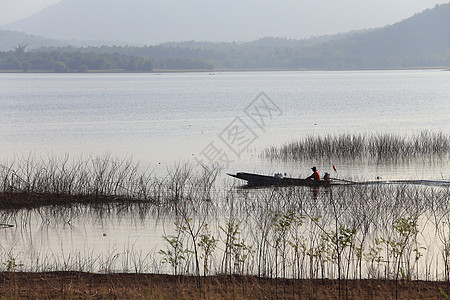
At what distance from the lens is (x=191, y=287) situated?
9883 millimetres

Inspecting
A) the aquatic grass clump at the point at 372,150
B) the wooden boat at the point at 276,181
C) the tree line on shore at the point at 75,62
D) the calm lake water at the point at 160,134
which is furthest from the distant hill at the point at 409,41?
the wooden boat at the point at 276,181

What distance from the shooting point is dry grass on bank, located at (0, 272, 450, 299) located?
9.15 meters

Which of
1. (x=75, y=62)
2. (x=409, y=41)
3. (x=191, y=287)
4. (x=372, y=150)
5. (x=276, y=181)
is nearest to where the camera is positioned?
(x=191, y=287)

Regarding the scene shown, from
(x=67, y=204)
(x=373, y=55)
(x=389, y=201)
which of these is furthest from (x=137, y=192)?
(x=373, y=55)

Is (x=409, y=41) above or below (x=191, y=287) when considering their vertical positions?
above

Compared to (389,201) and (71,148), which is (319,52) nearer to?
(71,148)

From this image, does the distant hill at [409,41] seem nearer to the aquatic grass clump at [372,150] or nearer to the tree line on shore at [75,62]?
the tree line on shore at [75,62]

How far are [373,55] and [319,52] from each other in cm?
1699

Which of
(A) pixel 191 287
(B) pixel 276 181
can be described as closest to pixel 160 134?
(B) pixel 276 181

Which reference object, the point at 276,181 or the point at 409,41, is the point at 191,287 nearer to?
the point at 276,181

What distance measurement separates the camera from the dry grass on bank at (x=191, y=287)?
9148 mm

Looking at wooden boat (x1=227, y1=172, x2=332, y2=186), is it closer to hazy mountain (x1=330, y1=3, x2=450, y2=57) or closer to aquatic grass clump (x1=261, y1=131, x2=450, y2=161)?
aquatic grass clump (x1=261, y1=131, x2=450, y2=161)

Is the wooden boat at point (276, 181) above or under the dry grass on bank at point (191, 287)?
under

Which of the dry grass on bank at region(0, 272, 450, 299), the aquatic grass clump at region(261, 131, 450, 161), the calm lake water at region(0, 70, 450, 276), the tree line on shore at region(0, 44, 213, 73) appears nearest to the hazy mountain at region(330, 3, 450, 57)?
the tree line on shore at region(0, 44, 213, 73)
